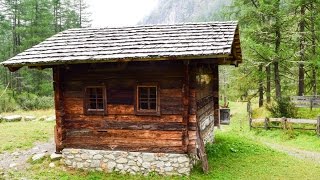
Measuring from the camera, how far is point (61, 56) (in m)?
11.0

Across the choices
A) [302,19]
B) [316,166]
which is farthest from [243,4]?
A: [316,166]

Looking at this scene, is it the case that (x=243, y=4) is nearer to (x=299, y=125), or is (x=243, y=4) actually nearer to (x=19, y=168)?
(x=299, y=125)

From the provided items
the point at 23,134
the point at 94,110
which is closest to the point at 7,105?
the point at 23,134

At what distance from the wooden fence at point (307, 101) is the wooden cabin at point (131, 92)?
11.0 m

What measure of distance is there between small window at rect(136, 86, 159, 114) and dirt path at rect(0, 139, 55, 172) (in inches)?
168

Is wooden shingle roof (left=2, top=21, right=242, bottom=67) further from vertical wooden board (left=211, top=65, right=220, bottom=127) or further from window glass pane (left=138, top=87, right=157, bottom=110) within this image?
vertical wooden board (left=211, top=65, right=220, bottom=127)

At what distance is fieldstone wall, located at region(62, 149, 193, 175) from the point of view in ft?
35.8

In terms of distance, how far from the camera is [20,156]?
13.5 meters

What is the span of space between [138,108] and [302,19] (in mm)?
15816

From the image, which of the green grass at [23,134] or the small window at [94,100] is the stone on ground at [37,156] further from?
the small window at [94,100]

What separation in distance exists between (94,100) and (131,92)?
1.42 meters

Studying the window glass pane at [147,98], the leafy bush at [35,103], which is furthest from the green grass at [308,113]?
the leafy bush at [35,103]

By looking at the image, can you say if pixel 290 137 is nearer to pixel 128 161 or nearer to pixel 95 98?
pixel 128 161

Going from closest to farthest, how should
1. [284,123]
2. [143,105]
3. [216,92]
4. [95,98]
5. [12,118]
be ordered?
[143,105] → [95,98] → [216,92] → [284,123] → [12,118]
